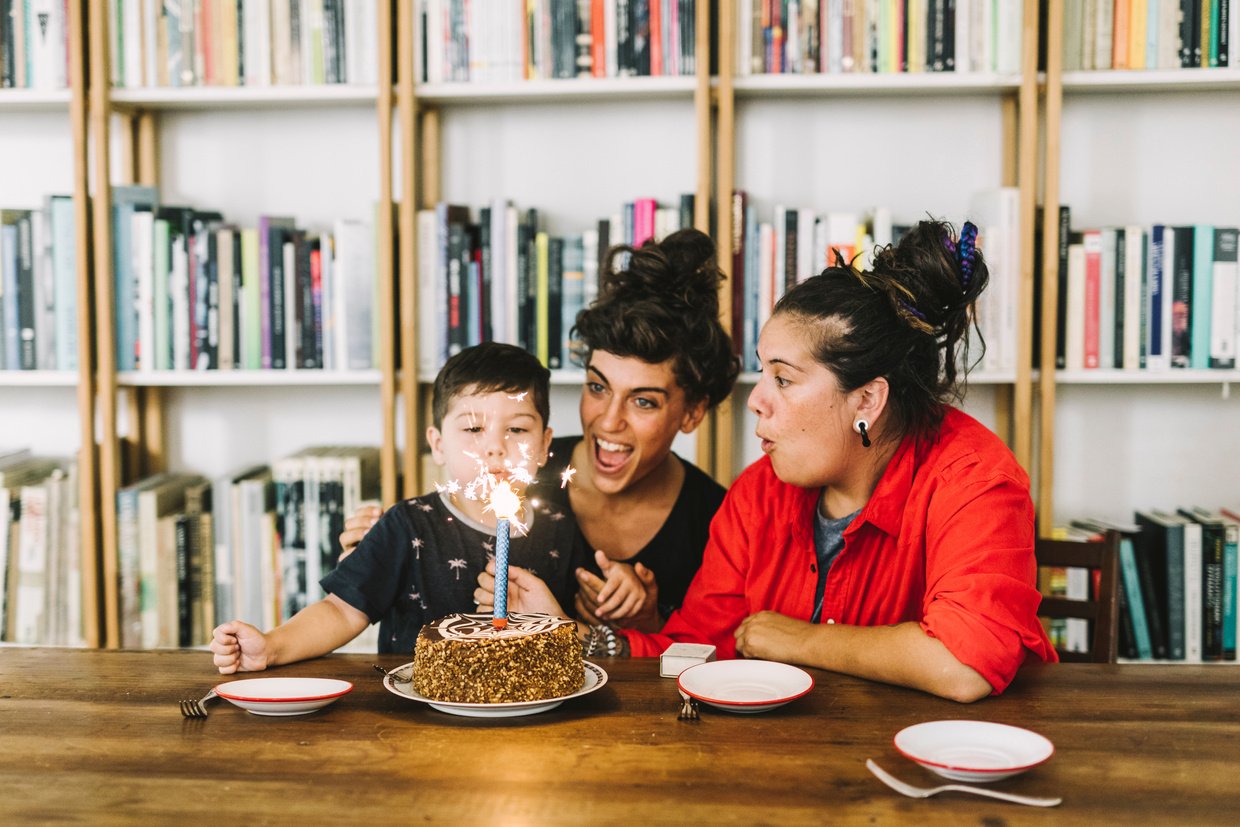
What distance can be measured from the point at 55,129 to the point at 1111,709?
2.84m

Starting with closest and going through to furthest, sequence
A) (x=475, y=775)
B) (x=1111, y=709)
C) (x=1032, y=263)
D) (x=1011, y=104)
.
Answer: (x=475, y=775) < (x=1111, y=709) < (x=1032, y=263) < (x=1011, y=104)

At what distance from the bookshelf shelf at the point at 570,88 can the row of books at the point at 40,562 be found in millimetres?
1319

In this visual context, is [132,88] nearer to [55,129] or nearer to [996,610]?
[55,129]

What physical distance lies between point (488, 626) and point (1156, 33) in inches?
82.5

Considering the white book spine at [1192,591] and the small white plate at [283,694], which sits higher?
the small white plate at [283,694]

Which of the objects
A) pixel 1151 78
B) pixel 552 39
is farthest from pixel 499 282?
pixel 1151 78

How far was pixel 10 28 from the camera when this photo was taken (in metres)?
2.55

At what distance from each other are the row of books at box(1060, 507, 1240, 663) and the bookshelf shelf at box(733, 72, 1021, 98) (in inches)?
41.9

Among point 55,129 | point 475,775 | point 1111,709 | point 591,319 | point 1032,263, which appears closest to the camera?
point 475,775

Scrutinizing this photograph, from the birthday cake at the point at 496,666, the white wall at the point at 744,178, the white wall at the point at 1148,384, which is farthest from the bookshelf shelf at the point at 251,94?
the white wall at the point at 1148,384

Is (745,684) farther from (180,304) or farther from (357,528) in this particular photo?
(180,304)

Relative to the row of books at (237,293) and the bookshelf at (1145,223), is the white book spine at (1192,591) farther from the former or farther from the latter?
the row of books at (237,293)

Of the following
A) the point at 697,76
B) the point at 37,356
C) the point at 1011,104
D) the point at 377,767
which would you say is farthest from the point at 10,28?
the point at 1011,104

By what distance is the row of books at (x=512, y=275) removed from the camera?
2.57 meters
